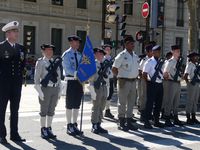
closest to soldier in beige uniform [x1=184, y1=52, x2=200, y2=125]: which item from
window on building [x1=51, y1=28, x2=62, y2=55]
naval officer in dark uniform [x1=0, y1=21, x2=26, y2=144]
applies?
naval officer in dark uniform [x1=0, y1=21, x2=26, y2=144]

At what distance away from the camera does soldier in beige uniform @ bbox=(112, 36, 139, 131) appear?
11.2 m

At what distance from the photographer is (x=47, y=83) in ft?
32.4

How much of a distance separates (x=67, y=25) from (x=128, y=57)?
28917mm

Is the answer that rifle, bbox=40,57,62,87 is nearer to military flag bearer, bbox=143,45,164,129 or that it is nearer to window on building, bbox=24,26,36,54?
military flag bearer, bbox=143,45,164,129

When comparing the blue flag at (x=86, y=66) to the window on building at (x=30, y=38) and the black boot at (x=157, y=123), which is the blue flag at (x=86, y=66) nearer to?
the black boot at (x=157, y=123)

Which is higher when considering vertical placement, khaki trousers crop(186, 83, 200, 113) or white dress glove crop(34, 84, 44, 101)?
white dress glove crop(34, 84, 44, 101)

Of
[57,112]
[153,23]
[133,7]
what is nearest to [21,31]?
[133,7]

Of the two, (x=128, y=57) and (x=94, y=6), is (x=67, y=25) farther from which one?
(x=128, y=57)

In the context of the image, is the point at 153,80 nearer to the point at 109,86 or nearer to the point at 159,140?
the point at 109,86

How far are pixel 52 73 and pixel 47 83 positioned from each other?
0.24 meters

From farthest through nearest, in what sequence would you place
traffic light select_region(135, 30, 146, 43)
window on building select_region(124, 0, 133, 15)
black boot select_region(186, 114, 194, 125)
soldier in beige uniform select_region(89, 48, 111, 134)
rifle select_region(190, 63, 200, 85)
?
window on building select_region(124, 0, 133, 15) < traffic light select_region(135, 30, 146, 43) < black boot select_region(186, 114, 194, 125) < rifle select_region(190, 63, 200, 85) < soldier in beige uniform select_region(89, 48, 111, 134)

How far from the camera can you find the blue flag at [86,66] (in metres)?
10.2

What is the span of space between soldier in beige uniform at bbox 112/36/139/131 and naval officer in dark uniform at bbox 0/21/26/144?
2681mm

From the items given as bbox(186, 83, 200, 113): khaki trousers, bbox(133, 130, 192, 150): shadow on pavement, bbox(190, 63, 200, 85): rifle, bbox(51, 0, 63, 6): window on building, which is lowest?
bbox(133, 130, 192, 150): shadow on pavement
